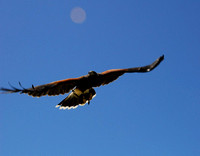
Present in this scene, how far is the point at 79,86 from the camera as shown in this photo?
963 cm

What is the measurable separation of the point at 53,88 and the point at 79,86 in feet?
3.00

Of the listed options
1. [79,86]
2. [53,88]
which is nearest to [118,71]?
[79,86]

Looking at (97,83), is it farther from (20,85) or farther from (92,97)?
(20,85)

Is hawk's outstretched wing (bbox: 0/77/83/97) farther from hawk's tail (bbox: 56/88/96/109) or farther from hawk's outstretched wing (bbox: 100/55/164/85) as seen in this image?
hawk's outstretched wing (bbox: 100/55/164/85)

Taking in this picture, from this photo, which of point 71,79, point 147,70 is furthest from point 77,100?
point 147,70

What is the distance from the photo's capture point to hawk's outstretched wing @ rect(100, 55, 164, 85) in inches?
381

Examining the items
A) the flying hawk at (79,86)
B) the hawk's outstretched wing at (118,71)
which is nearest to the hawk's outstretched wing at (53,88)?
the flying hawk at (79,86)

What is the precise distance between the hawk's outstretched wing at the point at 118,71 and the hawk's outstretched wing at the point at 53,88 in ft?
4.22

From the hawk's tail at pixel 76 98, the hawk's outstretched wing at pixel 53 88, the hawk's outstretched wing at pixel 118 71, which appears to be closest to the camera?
the hawk's outstretched wing at pixel 53 88

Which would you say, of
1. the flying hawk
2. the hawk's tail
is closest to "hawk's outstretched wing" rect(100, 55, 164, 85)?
the flying hawk

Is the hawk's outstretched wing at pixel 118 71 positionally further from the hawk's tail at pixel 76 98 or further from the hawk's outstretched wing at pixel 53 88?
the hawk's outstretched wing at pixel 53 88

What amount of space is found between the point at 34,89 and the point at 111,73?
3.14 metres

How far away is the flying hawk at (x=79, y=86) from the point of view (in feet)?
29.3

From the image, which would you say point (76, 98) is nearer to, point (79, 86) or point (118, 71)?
point (79, 86)
